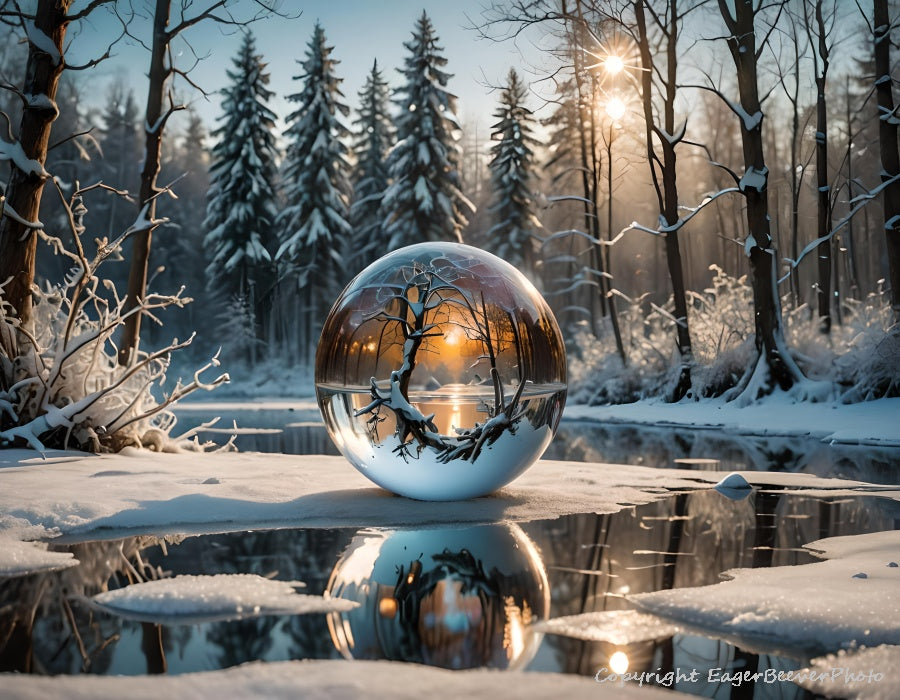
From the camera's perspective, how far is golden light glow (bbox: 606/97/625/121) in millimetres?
20859

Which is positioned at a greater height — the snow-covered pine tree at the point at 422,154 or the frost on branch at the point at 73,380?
the snow-covered pine tree at the point at 422,154

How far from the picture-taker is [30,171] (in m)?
8.00

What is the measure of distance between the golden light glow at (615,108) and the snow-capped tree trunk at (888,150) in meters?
6.45

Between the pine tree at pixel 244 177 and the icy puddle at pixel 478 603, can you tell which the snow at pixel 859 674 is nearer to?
the icy puddle at pixel 478 603

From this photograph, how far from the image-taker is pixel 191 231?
1997 inches

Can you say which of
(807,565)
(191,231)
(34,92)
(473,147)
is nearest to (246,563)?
(807,565)

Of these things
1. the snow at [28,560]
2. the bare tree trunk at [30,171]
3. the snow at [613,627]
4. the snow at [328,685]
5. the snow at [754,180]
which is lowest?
the snow at [613,627]

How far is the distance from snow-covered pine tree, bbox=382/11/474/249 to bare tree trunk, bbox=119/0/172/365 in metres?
20.8

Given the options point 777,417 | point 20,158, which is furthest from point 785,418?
point 20,158

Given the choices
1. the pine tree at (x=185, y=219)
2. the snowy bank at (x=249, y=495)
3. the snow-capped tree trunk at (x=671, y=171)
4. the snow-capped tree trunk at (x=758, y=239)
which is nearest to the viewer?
the snowy bank at (x=249, y=495)

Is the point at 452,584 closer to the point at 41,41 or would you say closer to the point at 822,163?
the point at 41,41

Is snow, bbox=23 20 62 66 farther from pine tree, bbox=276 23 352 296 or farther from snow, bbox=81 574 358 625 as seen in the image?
pine tree, bbox=276 23 352 296

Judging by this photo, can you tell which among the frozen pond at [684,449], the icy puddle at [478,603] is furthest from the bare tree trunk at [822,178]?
the icy puddle at [478,603]

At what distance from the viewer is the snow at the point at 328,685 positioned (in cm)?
236
